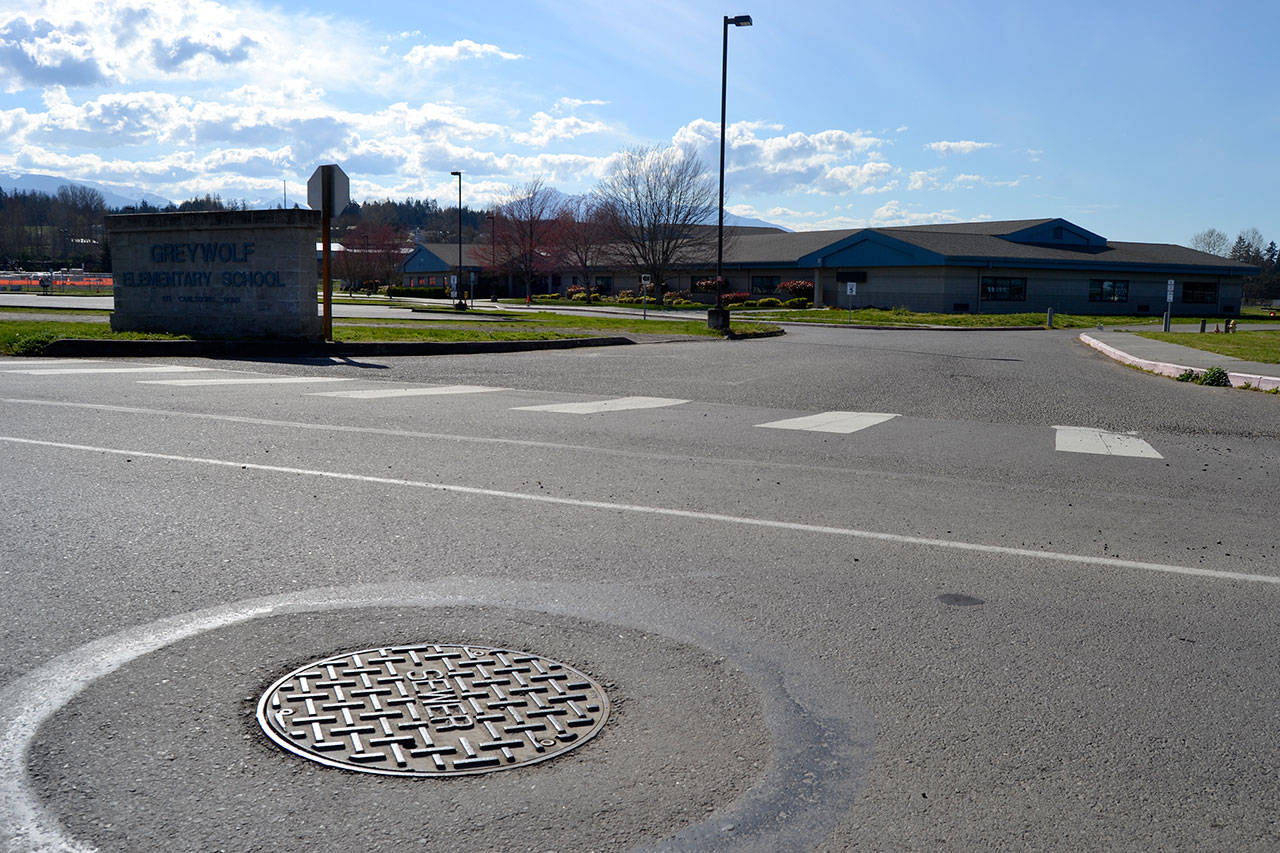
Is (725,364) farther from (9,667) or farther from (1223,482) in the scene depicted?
(9,667)

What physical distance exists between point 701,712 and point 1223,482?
6265 millimetres

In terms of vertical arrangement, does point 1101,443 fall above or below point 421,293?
below

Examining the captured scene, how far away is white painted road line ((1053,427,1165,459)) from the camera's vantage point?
9516 millimetres

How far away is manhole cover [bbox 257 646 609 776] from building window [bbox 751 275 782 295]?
72912 mm

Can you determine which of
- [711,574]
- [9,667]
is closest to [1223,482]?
[711,574]

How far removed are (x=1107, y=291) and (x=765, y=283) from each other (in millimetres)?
22680

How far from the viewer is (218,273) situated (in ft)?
62.8

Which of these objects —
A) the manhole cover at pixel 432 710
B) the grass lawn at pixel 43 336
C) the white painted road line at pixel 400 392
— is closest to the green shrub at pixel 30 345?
the grass lawn at pixel 43 336

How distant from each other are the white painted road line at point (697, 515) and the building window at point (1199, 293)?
7557 centimetres

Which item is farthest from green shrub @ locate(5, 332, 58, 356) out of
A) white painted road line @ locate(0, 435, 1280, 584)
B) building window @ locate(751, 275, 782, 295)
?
building window @ locate(751, 275, 782, 295)

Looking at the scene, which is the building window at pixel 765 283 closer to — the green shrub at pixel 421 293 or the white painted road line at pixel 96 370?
the green shrub at pixel 421 293

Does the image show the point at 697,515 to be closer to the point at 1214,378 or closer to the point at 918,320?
the point at 1214,378

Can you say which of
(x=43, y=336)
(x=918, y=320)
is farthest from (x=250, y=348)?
(x=918, y=320)

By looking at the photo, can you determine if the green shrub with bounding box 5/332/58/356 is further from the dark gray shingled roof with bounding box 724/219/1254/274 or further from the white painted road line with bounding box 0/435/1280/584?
the dark gray shingled roof with bounding box 724/219/1254/274
